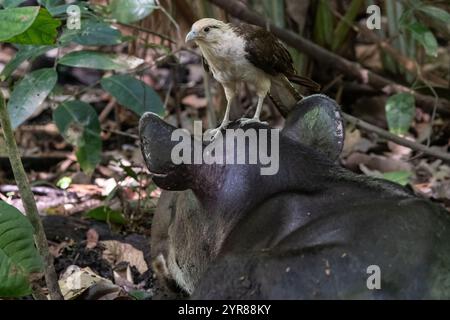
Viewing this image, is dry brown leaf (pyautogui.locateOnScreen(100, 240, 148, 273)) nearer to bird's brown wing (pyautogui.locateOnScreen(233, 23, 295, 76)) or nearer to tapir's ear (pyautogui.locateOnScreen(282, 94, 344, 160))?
bird's brown wing (pyautogui.locateOnScreen(233, 23, 295, 76))

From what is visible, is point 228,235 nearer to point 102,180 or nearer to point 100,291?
point 100,291

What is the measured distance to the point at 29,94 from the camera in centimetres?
348

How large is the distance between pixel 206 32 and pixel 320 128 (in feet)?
2.07

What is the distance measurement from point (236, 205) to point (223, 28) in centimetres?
95

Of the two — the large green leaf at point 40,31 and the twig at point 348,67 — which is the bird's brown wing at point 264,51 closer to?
the large green leaf at point 40,31

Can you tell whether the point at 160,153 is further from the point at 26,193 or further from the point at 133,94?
the point at 133,94

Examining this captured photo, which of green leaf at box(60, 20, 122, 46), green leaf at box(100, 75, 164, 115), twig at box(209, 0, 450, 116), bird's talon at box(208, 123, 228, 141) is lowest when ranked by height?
twig at box(209, 0, 450, 116)

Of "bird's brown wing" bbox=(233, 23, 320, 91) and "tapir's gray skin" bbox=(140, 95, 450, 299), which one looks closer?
"tapir's gray skin" bbox=(140, 95, 450, 299)

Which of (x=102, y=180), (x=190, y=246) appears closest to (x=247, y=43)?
(x=190, y=246)

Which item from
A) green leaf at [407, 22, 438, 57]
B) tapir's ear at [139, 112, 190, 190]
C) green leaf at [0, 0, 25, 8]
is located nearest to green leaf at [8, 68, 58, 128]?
green leaf at [0, 0, 25, 8]

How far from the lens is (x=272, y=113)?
17.6 feet

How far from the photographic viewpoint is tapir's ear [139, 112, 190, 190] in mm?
2291

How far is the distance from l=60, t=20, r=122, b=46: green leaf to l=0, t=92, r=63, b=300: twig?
1135 mm
